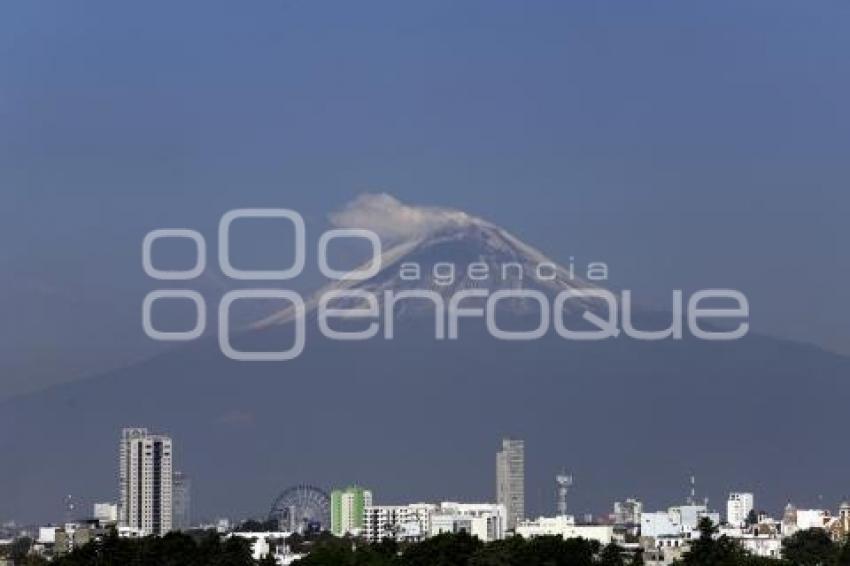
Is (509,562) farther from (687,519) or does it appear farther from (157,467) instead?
(157,467)

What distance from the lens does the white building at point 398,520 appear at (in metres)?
162

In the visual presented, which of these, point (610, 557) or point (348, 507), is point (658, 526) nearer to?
point (348, 507)

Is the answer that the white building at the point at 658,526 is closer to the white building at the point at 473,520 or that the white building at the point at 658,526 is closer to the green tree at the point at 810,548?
the white building at the point at 473,520

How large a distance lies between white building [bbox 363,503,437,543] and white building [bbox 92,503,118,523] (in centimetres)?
1673

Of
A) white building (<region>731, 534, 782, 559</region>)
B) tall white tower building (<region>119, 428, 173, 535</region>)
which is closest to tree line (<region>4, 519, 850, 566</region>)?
white building (<region>731, 534, 782, 559</region>)

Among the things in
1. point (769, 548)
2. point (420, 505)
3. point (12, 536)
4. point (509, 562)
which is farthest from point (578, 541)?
point (12, 536)

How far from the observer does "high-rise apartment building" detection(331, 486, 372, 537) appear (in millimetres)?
188375

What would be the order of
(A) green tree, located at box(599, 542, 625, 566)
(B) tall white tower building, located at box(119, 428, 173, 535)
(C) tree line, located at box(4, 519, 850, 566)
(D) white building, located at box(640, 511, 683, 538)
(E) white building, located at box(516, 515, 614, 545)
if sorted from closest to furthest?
(C) tree line, located at box(4, 519, 850, 566), (A) green tree, located at box(599, 542, 625, 566), (E) white building, located at box(516, 515, 614, 545), (D) white building, located at box(640, 511, 683, 538), (B) tall white tower building, located at box(119, 428, 173, 535)

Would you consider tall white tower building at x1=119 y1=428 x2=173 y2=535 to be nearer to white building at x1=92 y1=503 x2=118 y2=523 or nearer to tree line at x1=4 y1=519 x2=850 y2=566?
white building at x1=92 y1=503 x2=118 y2=523

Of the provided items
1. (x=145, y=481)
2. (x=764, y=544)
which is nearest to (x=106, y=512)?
(x=145, y=481)

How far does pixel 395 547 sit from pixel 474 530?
63798mm

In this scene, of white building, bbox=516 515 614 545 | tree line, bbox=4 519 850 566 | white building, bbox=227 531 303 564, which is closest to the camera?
tree line, bbox=4 519 850 566

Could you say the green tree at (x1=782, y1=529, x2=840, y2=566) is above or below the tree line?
above

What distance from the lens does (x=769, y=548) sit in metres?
131
